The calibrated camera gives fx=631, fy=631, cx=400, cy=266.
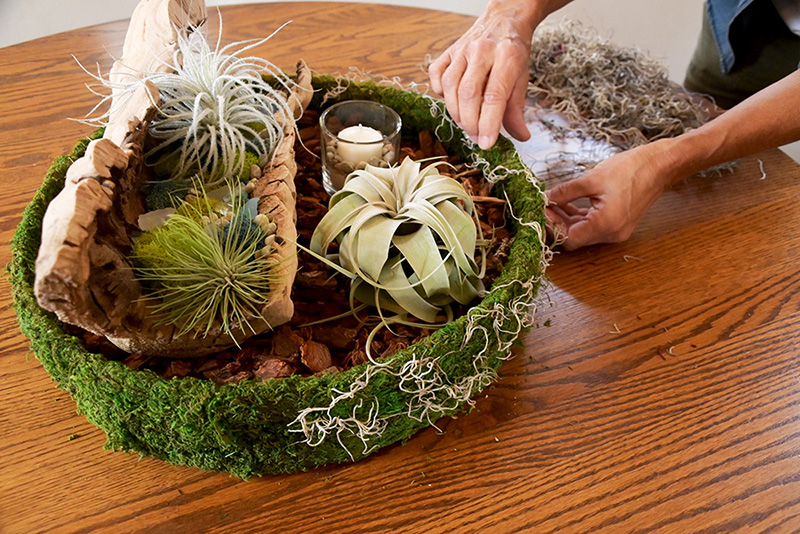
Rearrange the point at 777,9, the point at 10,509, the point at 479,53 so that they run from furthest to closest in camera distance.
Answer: the point at 777,9 → the point at 479,53 → the point at 10,509

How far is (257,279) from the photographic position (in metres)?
0.75

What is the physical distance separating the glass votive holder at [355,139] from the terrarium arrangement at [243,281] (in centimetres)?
2

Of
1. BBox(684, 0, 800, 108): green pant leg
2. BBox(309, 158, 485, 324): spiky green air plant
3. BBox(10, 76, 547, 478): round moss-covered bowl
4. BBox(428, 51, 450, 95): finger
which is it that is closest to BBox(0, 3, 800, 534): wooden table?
BBox(10, 76, 547, 478): round moss-covered bowl

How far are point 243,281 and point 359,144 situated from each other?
12.5 inches

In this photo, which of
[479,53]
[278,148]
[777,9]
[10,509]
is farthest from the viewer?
[777,9]

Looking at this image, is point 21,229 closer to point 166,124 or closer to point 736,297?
point 166,124

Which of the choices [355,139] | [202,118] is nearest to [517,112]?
[355,139]

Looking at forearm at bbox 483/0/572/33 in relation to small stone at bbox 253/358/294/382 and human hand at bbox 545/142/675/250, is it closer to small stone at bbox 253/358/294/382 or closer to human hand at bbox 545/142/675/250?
human hand at bbox 545/142/675/250

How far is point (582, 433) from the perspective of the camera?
31.6 inches

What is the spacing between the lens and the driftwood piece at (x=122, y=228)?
1.94ft

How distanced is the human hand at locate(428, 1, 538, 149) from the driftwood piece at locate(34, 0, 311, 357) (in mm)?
285

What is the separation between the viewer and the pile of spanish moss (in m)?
1.31

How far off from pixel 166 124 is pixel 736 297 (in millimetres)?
890

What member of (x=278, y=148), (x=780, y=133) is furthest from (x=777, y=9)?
(x=278, y=148)
